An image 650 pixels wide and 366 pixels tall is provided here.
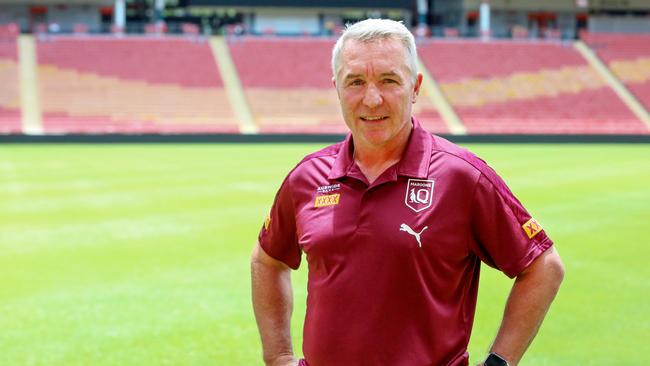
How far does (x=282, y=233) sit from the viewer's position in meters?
3.28

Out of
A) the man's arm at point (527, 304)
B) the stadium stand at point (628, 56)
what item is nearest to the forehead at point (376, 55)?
the man's arm at point (527, 304)

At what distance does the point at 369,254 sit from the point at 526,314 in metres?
0.62

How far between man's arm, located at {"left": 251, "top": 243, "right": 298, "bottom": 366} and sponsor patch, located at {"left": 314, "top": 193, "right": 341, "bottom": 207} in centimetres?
46

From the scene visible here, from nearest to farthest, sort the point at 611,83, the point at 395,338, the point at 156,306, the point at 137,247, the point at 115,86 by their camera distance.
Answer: the point at 395,338 < the point at 156,306 < the point at 137,247 < the point at 115,86 < the point at 611,83

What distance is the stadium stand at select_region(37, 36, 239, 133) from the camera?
36.9 m

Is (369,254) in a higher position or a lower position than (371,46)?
lower

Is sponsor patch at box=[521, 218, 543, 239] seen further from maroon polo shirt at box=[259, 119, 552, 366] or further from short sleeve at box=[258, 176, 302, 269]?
short sleeve at box=[258, 176, 302, 269]

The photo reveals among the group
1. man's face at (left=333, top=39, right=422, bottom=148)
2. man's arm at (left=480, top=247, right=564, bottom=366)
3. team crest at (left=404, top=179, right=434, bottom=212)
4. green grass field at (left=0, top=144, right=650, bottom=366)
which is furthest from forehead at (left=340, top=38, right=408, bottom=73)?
green grass field at (left=0, top=144, right=650, bottom=366)

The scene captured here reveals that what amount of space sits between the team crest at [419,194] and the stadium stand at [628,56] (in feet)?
137

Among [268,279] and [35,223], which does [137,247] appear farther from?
[268,279]

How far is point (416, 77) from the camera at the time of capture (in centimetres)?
298

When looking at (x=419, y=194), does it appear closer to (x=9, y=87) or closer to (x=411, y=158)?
(x=411, y=158)

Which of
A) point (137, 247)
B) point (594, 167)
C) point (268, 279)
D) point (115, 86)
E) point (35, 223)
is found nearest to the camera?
point (268, 279)

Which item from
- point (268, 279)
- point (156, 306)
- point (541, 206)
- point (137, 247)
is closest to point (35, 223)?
point (137, 247)
